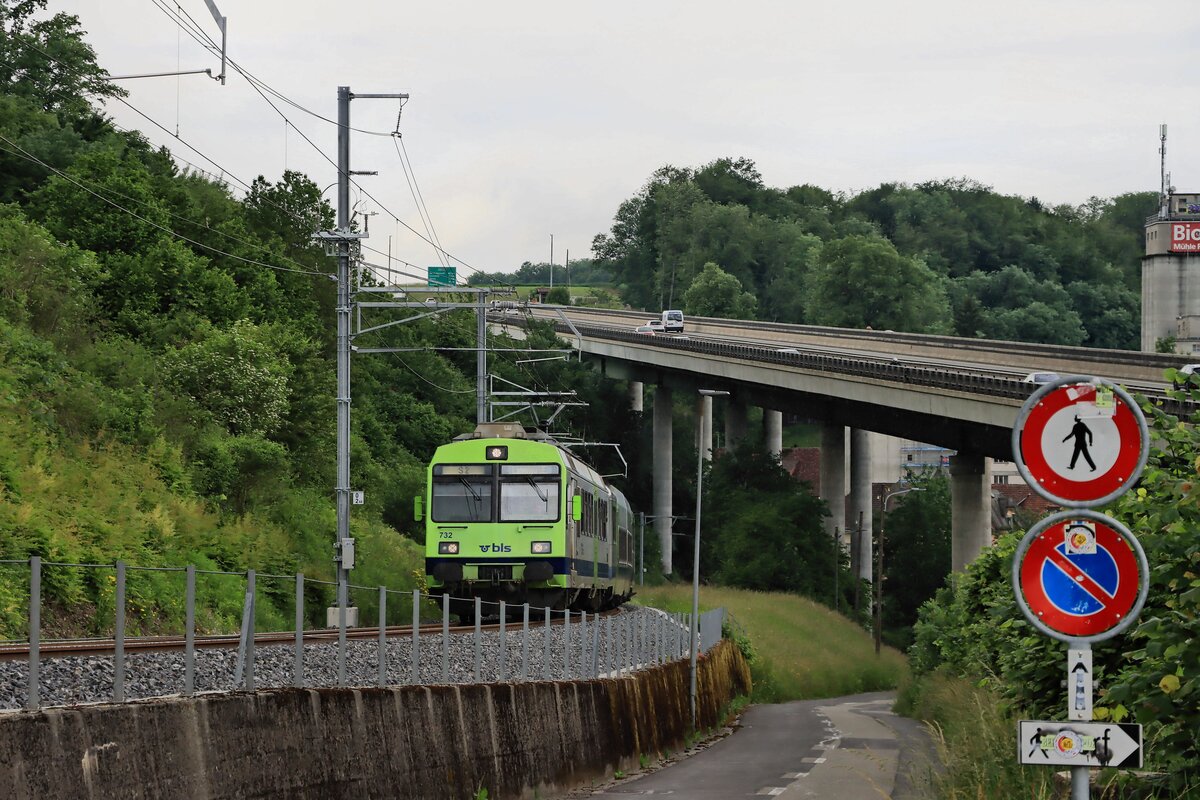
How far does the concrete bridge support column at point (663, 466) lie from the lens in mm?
102250

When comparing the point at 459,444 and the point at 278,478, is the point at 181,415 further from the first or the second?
the point at 459,444

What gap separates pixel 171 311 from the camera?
157ft

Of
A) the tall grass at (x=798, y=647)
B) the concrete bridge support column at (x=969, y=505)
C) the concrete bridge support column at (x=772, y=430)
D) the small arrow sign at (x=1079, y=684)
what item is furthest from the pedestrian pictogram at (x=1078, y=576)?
the concrete bridge support column at (x=772, y=430)

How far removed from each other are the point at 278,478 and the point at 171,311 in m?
9.77

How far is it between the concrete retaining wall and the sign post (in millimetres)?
5046

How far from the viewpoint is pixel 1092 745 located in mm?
8234

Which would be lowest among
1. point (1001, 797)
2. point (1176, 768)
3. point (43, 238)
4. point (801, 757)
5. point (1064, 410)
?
Answer: point (801, 757)

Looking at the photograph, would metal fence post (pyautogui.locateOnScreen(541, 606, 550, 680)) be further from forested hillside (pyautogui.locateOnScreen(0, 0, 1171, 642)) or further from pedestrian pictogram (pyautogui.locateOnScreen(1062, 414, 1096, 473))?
pedestrian pictogram (pyautogui.locateOnScreen(1062, 414, 1096, 473))

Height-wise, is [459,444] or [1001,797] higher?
[459,444]

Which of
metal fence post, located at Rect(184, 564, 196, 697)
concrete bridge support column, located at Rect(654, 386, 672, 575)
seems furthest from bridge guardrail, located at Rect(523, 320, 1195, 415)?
metal fence post, located at Rect(184, 564, 196, 697)

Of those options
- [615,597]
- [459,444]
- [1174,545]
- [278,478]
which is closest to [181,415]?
[278,478]

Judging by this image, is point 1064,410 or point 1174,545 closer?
point 1064,410

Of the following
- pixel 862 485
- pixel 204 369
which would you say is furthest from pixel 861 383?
pixel 862 485

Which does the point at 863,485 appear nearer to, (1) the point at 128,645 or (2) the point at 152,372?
(2) the point at 152,372
